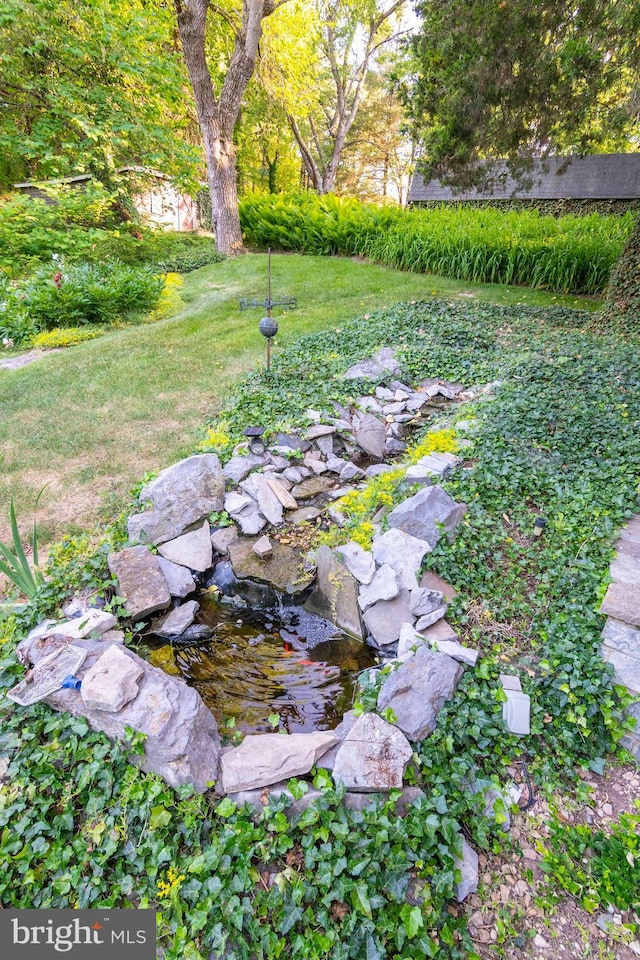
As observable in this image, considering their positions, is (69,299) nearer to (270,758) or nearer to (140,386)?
(140,386)

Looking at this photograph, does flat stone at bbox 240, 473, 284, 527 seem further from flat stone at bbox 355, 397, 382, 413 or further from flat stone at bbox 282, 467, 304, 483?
flat stone at bbox 355, 397, 382, 413

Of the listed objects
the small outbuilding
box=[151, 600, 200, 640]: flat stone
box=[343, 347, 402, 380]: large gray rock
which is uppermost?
the small outbuilding

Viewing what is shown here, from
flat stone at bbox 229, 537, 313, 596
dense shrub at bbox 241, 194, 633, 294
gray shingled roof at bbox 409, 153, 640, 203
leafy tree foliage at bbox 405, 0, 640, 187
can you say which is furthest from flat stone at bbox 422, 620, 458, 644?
gray shingled roof at bbox 409, 153, 640, 203

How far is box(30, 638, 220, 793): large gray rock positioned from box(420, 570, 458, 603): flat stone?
1.25 metres

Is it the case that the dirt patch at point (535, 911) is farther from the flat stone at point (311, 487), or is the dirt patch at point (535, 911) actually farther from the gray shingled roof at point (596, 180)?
the gray shingled roof at point (596, 180)

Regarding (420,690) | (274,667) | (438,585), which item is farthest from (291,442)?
(420,690)

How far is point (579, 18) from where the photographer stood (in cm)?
429

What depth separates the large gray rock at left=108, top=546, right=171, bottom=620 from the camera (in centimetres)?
263

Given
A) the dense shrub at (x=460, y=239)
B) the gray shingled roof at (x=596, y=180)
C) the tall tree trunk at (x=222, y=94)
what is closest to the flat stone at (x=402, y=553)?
the dense shrub at (x=460, y=239)

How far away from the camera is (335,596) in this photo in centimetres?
279

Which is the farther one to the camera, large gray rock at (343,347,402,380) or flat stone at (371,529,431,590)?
large gray rock at (343,347,402,380)

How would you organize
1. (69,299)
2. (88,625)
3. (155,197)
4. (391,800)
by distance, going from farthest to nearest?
(155,197), (69,299), (88,625), (391,800)

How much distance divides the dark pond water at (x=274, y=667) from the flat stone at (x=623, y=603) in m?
1.14

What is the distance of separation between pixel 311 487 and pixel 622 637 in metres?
2.15
